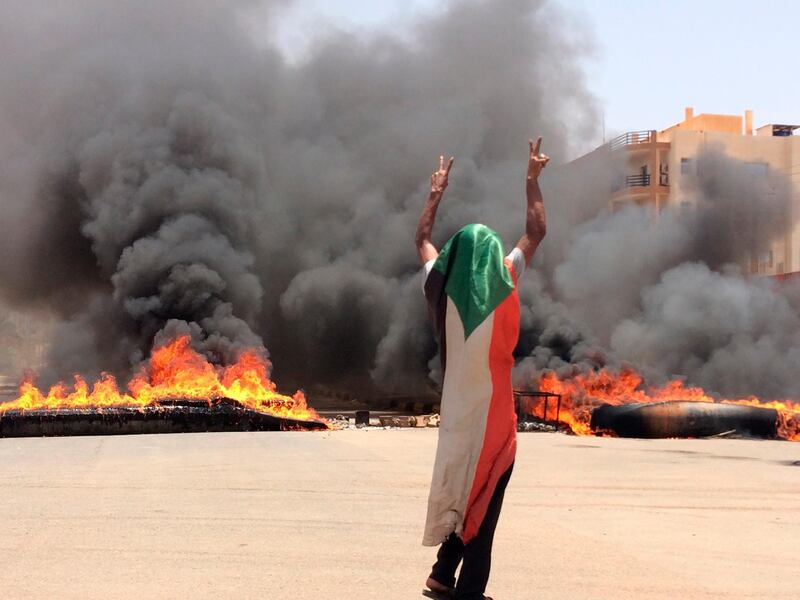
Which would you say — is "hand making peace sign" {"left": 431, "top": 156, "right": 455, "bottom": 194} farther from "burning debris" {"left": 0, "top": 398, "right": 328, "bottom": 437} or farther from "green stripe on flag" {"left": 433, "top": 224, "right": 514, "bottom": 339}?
"burning debris" {"left": 0, "top": 398, "right": 328, "bottom": 437}

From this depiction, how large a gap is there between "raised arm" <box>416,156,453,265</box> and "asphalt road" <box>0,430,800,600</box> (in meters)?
1.76

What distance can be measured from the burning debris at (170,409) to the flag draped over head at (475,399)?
53.1 ft

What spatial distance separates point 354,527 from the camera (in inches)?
297

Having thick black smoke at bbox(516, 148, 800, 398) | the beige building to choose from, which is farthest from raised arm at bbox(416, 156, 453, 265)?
the beige building

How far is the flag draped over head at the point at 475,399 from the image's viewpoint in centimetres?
468

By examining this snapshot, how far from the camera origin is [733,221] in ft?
121

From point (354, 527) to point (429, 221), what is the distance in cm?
311

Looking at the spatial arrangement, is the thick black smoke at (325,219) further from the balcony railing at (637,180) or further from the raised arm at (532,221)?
the raised arm at (532,221)

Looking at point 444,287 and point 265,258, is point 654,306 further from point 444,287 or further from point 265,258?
point 444,287

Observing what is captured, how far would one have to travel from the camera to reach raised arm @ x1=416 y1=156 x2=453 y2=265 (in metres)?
5.14

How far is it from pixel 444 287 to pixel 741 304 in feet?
93.5

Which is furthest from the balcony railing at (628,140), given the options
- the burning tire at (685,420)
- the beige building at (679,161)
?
the burning tire at (685,420)

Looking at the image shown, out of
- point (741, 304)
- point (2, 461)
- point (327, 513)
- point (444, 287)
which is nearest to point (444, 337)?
point (444, 287)

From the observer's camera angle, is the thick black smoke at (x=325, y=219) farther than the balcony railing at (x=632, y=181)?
No
